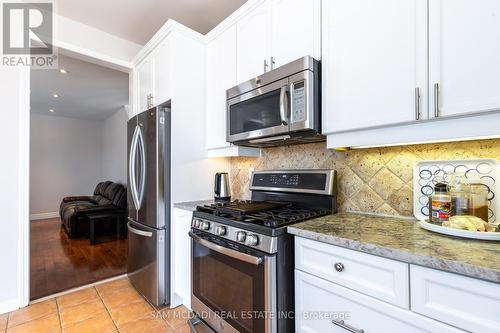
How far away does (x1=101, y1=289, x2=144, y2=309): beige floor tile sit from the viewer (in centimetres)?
213

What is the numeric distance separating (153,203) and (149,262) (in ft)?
1.76

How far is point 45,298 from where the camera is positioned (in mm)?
2215

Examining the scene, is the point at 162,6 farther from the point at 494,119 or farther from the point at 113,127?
the point at 113,127

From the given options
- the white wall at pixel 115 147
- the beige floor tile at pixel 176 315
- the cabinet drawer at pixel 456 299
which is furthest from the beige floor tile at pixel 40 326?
the white wall at pixel 115 147

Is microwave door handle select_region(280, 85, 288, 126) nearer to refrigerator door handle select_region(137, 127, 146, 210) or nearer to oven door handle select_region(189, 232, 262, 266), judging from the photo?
oven door handle select_region(189, 232, 262, 266)

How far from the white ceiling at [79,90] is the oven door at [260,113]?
9.39 ft

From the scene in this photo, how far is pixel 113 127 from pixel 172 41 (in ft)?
16.9

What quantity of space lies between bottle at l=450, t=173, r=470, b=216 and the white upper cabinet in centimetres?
251

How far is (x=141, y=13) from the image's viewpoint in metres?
2.35

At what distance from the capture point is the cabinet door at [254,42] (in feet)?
5.61

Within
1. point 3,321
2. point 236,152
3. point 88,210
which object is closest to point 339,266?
point 236,152

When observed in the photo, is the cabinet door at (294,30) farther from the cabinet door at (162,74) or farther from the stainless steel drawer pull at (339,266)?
the stainless steel drawer pull at (339,266)

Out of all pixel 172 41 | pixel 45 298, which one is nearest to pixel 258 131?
pixel 172 41

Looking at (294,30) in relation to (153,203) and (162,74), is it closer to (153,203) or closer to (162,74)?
(162,74)
